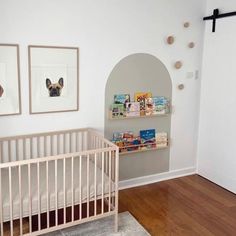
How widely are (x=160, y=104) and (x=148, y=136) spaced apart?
0.42 m

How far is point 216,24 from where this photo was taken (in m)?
3.56

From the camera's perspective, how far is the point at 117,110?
3.33 m

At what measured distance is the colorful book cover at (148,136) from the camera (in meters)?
3.58

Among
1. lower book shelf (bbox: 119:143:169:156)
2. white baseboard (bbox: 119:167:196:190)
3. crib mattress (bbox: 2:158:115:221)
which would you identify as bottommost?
white baseboard (bbox: 119:167:196:190)

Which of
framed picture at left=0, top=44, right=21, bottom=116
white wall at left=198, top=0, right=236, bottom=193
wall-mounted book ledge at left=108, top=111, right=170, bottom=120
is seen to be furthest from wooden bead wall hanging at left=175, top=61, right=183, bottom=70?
framed picture at left=0, top=44, right=21, bottom=116

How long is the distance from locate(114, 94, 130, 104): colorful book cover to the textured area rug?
4.16ft

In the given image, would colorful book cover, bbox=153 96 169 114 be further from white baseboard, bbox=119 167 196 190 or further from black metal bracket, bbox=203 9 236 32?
black metal bracket, bbox=203 9 236 32

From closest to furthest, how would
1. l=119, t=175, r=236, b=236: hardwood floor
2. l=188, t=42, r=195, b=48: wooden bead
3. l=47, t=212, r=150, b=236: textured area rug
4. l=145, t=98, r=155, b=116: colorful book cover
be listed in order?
l=47, t=212, r=150, b=236: textured area rug < l=119, t=175, r=236, b=236: hardwood floor < l=145, t=98, r=155, b=116: colorful book cover < l=188, t=42, r=195, b=48: wooden bead

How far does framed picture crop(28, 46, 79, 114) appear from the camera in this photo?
2867 millimetres

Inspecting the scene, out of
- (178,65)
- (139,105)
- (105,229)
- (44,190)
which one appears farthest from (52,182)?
(178,65)

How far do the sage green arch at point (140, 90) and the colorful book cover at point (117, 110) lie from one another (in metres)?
0.06

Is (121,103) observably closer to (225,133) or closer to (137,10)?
(137,10)

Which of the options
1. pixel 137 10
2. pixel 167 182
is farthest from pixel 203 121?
pixel 137 10

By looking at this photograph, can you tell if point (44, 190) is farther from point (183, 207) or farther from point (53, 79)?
point (183, 207)
